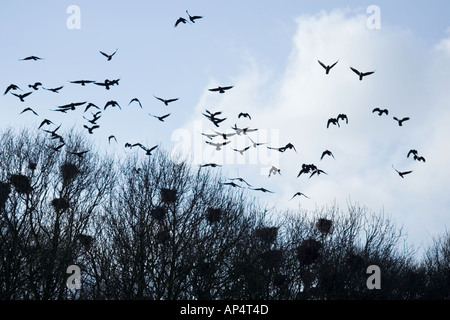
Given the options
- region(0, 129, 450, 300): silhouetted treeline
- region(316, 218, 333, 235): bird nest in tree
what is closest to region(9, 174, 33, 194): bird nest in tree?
region(0, 129, 450, 300): silhouetted treeline

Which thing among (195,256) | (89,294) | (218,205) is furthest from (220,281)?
(89,294)

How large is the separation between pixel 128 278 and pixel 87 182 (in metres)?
5.92

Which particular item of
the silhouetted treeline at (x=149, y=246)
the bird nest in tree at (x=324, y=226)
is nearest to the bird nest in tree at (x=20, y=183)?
the silhouetted treeline at (x=149, y=246)

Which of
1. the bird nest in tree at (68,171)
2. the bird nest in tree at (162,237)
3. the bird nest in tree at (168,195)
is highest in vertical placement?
the bird nest in tree at (68,171)

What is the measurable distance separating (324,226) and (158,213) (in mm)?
10415

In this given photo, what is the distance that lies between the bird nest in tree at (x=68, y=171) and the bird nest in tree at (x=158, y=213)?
4.51m

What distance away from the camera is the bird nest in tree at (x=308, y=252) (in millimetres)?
31766

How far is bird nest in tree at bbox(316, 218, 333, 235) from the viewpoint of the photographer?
115 feet

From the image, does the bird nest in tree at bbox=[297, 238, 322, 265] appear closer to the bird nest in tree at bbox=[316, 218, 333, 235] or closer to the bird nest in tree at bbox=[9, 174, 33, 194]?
the bird nest in tree at bbox=[316, 218, 333, 235]

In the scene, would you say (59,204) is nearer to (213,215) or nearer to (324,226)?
(213,215)

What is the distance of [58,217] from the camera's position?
30016mm

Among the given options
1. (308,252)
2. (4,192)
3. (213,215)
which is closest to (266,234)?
(308,252)

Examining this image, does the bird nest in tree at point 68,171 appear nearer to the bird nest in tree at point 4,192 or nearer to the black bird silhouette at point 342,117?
the bird nest in tree at point 4,192
